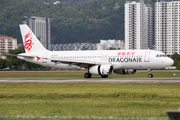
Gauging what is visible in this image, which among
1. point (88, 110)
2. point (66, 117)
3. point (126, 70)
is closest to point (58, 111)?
point (88, 110)

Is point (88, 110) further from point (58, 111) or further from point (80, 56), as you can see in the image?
point (80, 56)

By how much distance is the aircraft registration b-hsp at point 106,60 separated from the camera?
5491 cm

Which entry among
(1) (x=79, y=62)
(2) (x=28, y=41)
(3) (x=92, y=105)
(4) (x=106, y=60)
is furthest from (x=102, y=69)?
(3) (x=92, y=105)

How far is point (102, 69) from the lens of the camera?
179 feet

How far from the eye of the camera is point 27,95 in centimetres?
2928

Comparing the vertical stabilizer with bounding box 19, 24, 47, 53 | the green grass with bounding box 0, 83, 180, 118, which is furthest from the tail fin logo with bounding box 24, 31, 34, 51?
the green grass with bounding box 0, 83, 180, 118

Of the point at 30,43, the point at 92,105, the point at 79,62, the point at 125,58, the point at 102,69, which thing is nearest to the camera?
the point at 92,105

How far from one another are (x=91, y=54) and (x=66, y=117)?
42245 millimetres

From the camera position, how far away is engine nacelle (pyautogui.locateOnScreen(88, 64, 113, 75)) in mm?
54438

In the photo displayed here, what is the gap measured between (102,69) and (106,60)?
122 inches

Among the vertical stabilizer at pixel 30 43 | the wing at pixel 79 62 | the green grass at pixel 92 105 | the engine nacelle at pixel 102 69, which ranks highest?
the vertical stabilizer at pixel 30 43

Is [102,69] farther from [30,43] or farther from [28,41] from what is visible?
[28,41]

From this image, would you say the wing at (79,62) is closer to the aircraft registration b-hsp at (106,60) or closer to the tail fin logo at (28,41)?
the aircraft registration b-hsp at (106,60)

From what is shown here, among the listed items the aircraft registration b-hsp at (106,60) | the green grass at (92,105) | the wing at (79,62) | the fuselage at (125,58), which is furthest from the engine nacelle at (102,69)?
the green grass at (92,105)
